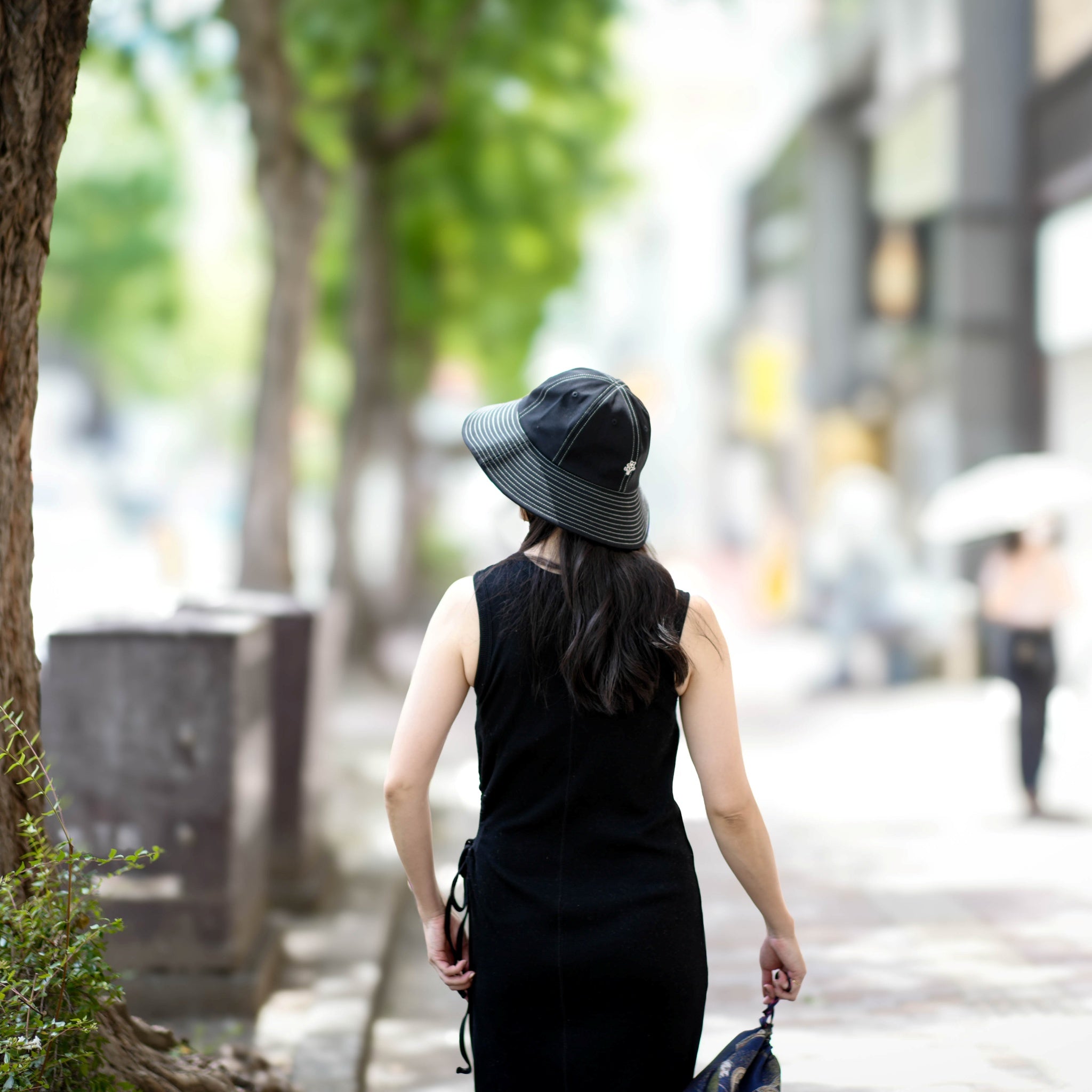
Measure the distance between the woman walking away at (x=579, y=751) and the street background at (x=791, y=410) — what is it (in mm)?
1507

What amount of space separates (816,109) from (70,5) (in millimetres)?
21688

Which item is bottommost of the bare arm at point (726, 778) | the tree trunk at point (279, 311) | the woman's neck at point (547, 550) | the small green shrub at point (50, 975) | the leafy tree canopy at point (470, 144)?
the small green shrub at point (50, 975)

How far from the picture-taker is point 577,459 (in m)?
2.66

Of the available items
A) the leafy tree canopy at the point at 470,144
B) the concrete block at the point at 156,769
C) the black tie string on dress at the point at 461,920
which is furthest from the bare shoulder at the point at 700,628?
the leafy tree canopy at the point at 470,144

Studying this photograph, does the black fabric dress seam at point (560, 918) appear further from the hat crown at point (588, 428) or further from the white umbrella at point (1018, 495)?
→ the white umbrella at point (1018, 495)

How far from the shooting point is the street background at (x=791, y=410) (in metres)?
6.14

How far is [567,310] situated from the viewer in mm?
36781

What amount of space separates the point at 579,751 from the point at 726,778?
0.29 meters

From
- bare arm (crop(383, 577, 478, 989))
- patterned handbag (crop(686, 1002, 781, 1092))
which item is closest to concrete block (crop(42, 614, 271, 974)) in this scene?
bare arm (crop(383, 577, 478, 989))

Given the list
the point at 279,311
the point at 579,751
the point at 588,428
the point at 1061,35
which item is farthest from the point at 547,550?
the point at 1061,35

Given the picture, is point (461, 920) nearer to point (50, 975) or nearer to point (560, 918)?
point (560, 918)

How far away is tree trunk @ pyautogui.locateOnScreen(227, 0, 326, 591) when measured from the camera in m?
10.2

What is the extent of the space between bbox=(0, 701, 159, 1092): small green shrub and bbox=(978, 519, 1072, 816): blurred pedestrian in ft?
21.3

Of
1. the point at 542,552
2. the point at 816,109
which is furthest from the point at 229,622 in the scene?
the point at 816,109
